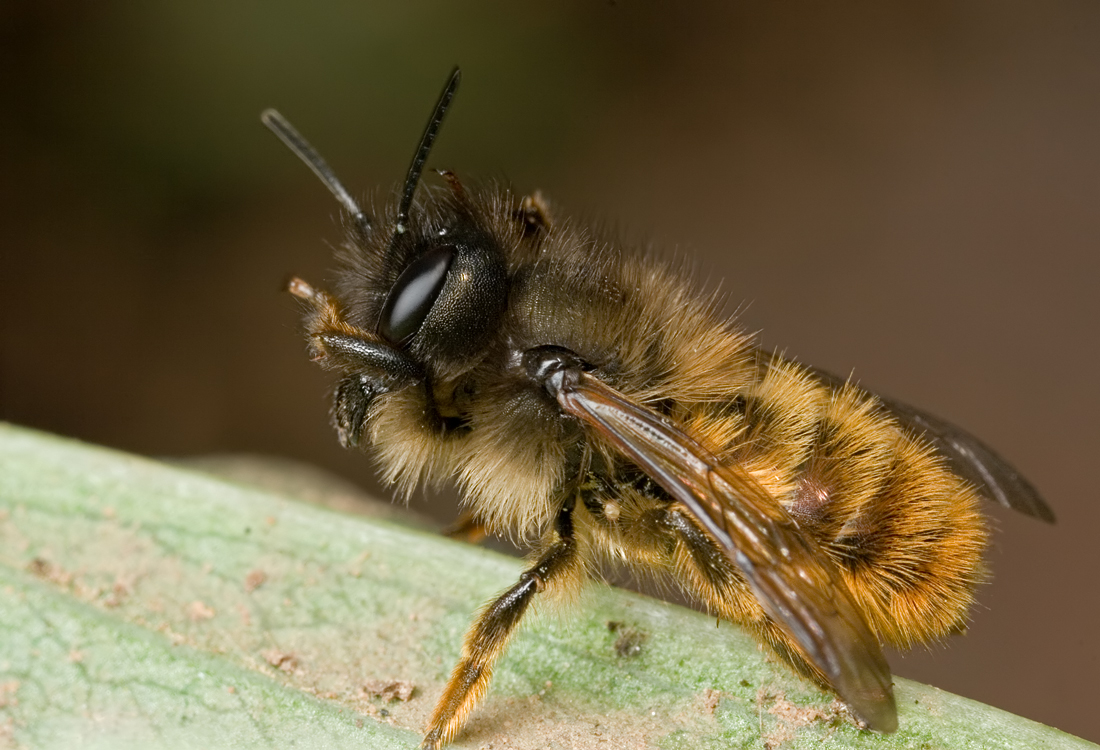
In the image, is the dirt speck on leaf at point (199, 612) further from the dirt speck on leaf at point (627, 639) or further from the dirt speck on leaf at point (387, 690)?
the dirt speck on leaf at point (627, 639)

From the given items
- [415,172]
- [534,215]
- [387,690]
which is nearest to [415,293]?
[415,172]

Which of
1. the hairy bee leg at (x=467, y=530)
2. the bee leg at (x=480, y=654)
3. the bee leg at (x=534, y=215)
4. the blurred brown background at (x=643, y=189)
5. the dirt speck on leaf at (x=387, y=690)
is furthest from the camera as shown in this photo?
the blurred brown background at (x=643, y=189)

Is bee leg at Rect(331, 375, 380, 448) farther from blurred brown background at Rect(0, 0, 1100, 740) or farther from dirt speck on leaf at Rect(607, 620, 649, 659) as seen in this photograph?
blurred brown background at Rect(0, 0, 1100, 740)

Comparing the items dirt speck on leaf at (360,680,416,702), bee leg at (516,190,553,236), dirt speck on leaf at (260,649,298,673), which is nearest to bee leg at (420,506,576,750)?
dirt speck on leaf at (360,680,416,702)

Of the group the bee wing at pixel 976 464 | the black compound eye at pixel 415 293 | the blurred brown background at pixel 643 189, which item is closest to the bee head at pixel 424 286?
the black compound eye at pixel 415 293

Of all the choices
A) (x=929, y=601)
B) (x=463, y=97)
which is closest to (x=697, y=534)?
(x=929, y=601)

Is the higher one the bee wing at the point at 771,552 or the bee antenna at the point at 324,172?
the bee antenna at the point at 324,172

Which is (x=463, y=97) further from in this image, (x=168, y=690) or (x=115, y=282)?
(x=168, y=690)
